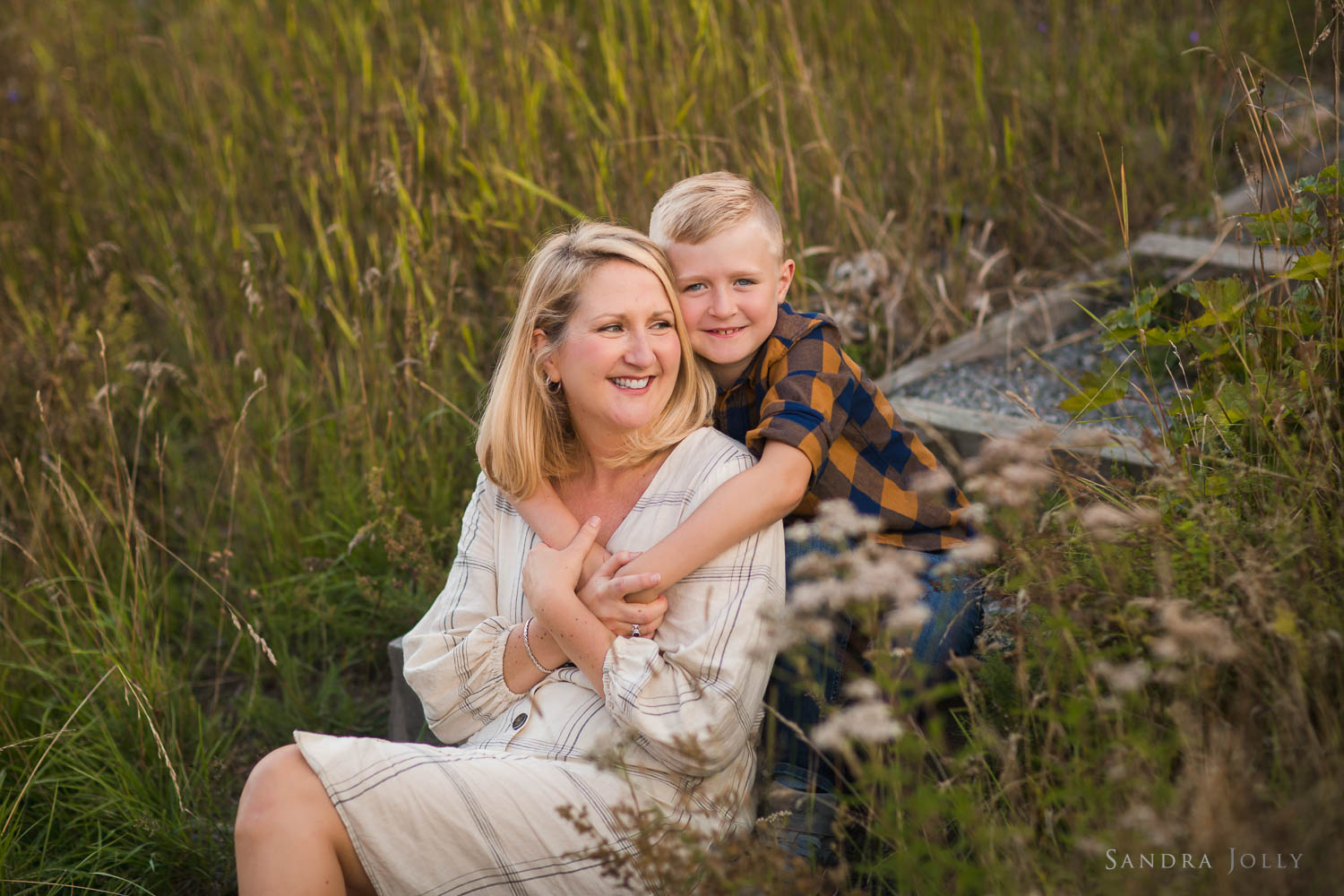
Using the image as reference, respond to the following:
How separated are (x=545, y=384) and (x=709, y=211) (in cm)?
54

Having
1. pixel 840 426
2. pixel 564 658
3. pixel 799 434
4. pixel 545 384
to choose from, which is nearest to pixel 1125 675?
pixel 799 434

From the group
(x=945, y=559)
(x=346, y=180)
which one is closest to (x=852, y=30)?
(x=346, y=180)

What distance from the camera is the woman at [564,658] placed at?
6.40 ft

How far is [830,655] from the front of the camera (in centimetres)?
213

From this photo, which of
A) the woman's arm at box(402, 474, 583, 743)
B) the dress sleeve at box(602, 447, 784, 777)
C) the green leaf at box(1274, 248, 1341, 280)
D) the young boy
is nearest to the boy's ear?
the young boy

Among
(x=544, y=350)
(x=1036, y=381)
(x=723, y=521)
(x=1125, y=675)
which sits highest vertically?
(x=544, y=350)

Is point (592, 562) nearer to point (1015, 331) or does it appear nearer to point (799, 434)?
point (799, 434)

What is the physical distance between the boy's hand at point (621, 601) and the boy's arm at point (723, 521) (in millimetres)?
21

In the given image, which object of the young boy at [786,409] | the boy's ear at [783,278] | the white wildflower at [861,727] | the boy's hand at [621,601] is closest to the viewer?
the white wildflower at [861,727]

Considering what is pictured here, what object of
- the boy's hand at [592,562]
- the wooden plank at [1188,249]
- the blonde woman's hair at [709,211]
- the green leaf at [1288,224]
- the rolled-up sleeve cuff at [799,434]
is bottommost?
the boy's hand at [592,562]

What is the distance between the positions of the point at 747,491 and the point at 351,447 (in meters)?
1.91

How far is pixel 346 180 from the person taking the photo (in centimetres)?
394

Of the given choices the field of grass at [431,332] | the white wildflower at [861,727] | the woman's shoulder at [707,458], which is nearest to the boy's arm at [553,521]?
the woman's shoulder at [707,458]

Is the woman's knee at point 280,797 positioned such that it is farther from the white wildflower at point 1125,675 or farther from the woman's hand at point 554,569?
the white wildflower at point 1125,675
